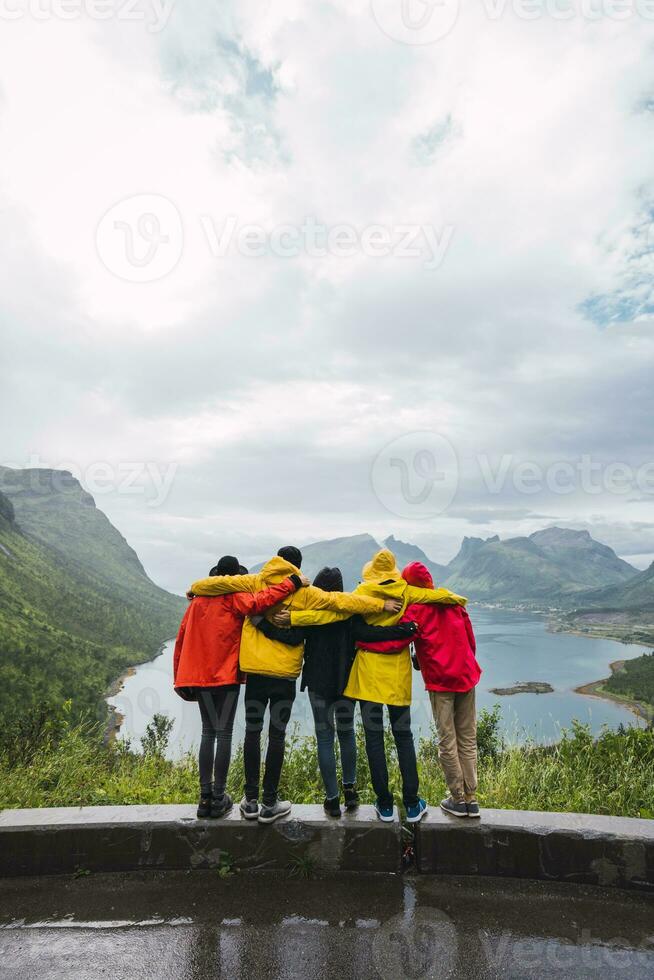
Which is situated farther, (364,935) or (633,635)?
(633,635)

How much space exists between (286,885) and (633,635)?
744ft

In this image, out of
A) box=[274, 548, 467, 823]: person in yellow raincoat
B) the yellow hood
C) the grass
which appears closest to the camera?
box=[274, 548, 467, 823]: person in yellow raincoat

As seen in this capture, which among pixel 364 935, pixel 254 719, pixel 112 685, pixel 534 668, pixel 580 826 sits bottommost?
pixel 534 668

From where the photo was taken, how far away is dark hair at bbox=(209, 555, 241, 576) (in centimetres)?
465

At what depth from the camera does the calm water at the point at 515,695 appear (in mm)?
86688

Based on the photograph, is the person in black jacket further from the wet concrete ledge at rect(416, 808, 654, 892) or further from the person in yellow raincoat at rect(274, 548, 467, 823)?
the wet concrete ledge at rect(416, 808, 654, 892)

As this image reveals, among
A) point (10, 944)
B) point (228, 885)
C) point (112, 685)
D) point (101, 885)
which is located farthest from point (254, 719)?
point (112, 685)

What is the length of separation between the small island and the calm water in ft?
5.32

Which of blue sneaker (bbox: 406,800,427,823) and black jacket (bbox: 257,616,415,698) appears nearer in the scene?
blue sneaker (bbox: 406,800,427,823)

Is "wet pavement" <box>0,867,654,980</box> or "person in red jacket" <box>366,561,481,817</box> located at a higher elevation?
"person in red jacket" <box>366,561,481,817</box>

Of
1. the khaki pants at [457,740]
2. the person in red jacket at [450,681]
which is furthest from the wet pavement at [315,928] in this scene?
the person in red jacket at [450,681]

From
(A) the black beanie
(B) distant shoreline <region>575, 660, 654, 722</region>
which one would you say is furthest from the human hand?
(B) distant shoreline <region>575, 660, 654, 722</region>

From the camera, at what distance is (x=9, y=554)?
126m

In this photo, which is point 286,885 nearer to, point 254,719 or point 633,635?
point 254,719
